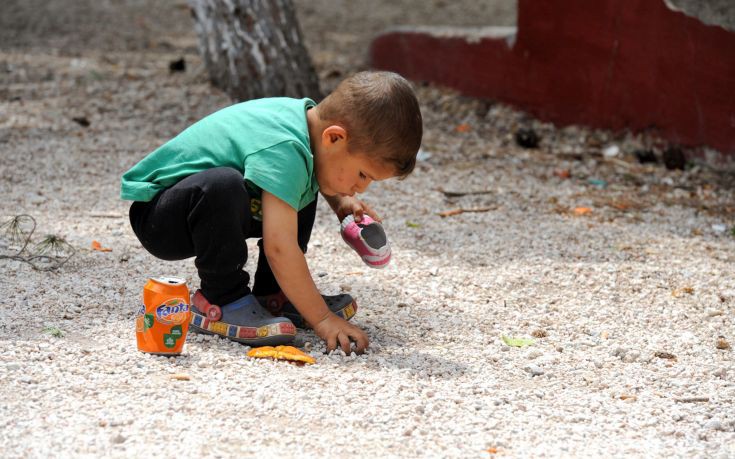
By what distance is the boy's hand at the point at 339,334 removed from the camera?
2.81 meters

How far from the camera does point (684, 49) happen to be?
17.1 ft

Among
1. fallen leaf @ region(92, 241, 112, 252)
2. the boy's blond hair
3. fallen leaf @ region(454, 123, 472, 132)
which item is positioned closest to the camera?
the boy's blond hair

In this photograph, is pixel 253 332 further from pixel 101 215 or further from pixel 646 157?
pixel 646 157

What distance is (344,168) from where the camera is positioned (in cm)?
273

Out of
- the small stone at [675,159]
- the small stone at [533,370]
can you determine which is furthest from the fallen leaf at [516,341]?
the small stone at [675,159]

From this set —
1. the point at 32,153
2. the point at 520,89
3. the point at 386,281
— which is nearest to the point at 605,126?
the point at 520,89

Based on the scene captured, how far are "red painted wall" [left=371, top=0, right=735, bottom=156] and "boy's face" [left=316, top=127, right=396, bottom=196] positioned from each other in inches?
120

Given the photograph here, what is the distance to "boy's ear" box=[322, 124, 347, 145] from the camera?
2.68 metres

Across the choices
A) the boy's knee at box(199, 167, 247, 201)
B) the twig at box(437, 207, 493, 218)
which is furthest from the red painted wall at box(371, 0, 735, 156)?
the boy's knee at box(199, 167, 247, 201)

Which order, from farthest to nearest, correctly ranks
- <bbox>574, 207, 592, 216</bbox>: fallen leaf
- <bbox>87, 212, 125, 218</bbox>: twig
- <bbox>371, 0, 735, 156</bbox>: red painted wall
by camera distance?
<bbox>371, 0, 735, 156</bbox>: red painted wall, <bbox>574, 207, 592, 216</bbox>: fallen leaf, <bbox>87, 212, 125, 218</bbox>: twig

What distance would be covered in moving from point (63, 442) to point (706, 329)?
6.98 ft

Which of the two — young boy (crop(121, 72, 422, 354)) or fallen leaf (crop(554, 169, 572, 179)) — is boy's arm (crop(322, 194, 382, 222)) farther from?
fallen leaf (crop(554, 169, 572, 179))

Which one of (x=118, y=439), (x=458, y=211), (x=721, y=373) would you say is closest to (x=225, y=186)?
(x=118, y=439)

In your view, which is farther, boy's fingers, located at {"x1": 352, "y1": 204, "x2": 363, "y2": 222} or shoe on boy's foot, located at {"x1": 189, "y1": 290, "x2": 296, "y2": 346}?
boy's fingers, located at {"x1": 352, "y1": 204, "x2": 363, "y2": 222}
